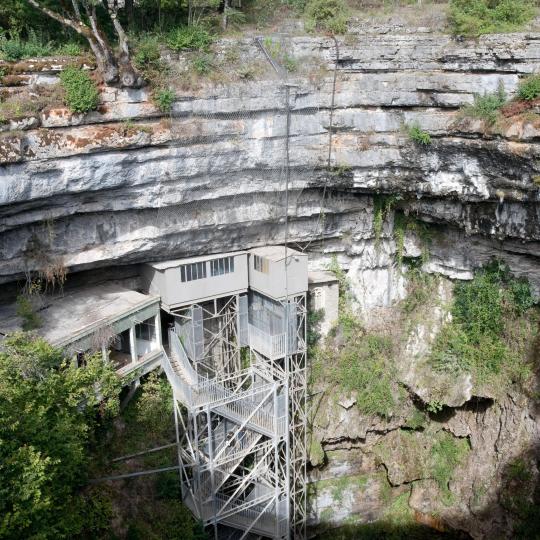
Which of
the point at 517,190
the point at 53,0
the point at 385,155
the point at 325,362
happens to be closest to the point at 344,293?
the point at 325,362

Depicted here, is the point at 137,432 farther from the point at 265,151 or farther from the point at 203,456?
the point at 265,151

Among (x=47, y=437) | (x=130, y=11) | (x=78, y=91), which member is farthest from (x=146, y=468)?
(x=130, y=11)

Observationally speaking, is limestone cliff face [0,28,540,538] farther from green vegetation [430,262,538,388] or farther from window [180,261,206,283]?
green vegetation [430,262,538,388]

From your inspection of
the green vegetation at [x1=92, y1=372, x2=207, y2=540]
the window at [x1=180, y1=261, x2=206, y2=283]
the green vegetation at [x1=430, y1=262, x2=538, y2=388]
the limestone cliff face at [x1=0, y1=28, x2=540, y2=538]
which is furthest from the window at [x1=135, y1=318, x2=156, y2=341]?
the green vegetation at [x1=430, y1=262, x2=538, y2=388]

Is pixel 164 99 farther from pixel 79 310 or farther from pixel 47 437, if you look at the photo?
pixel 47 437

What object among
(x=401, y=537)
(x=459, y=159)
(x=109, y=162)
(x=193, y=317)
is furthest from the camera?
(x=401, y=537)

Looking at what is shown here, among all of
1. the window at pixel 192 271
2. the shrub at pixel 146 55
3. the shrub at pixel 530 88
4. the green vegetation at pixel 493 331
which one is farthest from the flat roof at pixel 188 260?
the shrub at pixel 530 88

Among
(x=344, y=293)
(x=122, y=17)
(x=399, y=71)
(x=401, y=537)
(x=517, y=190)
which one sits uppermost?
(x=122, y=17)
